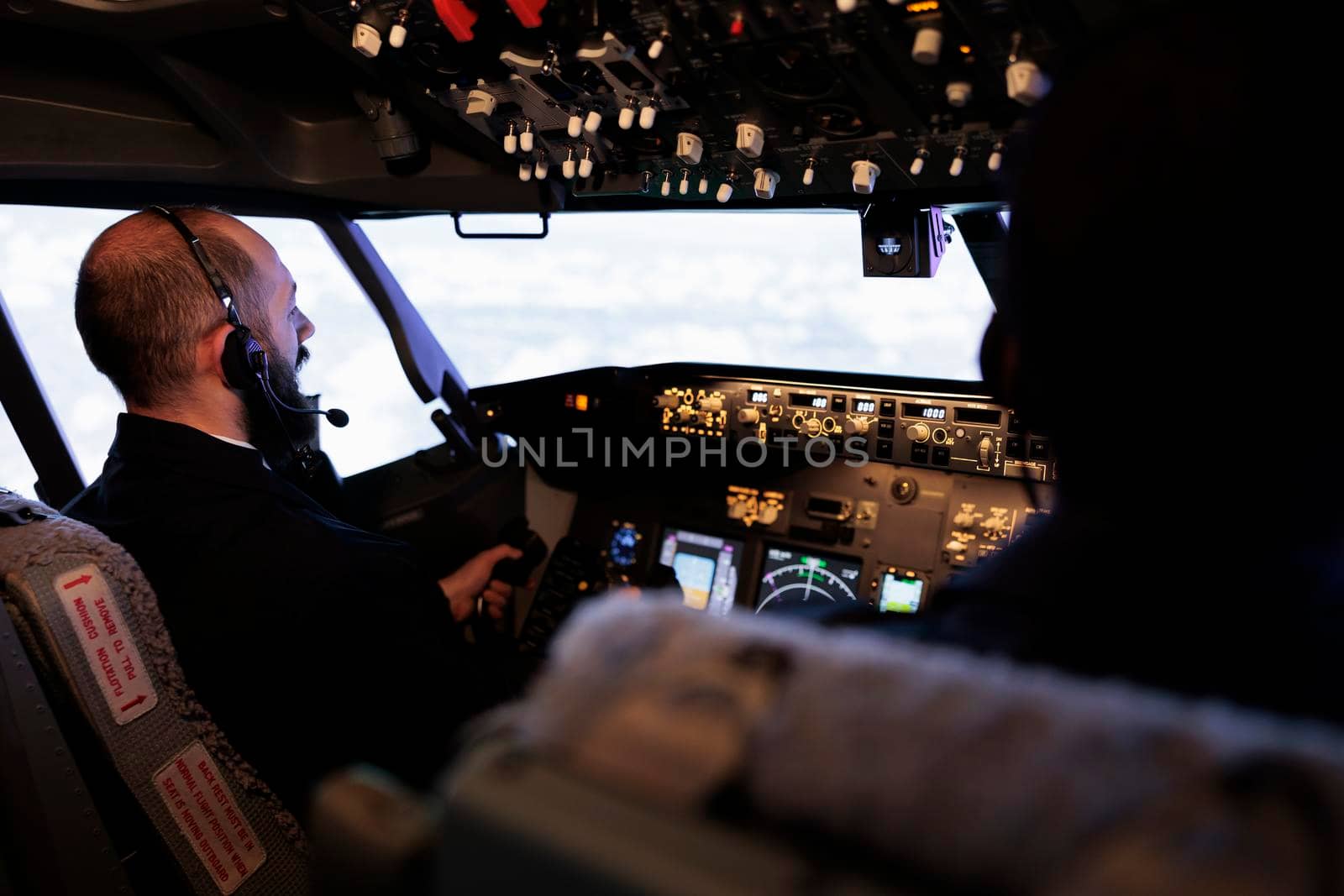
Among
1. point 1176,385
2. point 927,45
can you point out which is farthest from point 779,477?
point 1176,385

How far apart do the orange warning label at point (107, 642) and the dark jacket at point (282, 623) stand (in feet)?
0.34

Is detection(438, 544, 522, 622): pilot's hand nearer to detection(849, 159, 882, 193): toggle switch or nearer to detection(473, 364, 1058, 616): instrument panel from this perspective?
detection(473, 364, 1058, 616): instrument panel

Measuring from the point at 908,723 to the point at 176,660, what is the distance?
1.30 m

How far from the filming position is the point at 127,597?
1.31 metres

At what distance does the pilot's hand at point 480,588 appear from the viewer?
2.23 m

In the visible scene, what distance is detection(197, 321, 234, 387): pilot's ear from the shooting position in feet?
5.45

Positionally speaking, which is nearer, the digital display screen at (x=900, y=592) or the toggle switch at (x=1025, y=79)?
the toggle switch at (x=1025, y=79)

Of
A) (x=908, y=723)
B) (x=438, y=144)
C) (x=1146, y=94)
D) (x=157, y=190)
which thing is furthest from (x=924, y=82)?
(x=157, y=190)

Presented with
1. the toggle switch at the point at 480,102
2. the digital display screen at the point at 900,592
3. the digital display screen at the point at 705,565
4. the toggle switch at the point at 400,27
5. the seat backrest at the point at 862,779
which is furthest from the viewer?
the digital display screen at the point at 705,565

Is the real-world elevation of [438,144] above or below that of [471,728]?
above

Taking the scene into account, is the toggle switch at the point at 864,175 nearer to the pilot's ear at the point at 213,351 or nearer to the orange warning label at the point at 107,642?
the pilot's ear at the point at 213,351

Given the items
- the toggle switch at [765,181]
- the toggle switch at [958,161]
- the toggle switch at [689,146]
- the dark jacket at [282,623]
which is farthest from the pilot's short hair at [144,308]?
→ the toggle switch at [958,161]

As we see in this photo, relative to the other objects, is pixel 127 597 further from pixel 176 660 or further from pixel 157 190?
pixel 157 190

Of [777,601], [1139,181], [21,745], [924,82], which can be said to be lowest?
[777,601]
